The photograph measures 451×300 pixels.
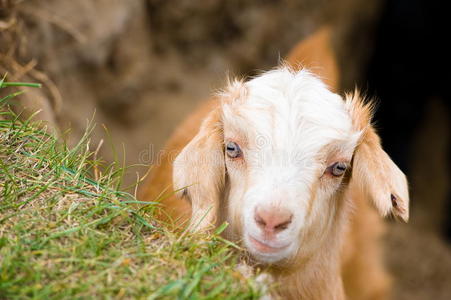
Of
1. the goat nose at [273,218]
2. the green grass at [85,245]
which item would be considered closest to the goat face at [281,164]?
the goat nose at [273,218]

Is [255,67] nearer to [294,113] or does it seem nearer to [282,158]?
[294,113]

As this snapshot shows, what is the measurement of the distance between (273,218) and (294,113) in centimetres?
68

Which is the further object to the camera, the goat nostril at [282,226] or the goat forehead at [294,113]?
the goat forehead at [294,113]

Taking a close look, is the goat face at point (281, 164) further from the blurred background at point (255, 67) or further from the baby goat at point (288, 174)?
the blurred background at point (255, 67)

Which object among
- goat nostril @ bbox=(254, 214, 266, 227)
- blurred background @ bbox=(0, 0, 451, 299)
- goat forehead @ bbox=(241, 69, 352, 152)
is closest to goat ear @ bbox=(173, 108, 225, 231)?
goat forehead @ bbox=(241, 69, 352, 152)

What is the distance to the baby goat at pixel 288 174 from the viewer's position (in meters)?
2.85

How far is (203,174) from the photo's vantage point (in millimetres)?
3209

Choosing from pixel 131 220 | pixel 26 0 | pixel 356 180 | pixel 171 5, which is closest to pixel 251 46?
pixel 171 5

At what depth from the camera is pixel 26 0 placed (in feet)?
17.0

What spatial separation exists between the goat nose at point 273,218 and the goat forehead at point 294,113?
39cm

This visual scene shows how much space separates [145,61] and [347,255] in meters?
3.82

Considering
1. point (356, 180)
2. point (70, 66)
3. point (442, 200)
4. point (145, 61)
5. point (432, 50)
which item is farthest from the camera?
point (442, 200)

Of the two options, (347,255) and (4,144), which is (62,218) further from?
(347,255)

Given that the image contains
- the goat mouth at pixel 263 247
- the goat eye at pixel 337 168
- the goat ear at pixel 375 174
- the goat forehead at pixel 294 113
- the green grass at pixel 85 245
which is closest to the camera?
the green grass at pixel 85 245
